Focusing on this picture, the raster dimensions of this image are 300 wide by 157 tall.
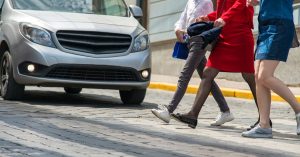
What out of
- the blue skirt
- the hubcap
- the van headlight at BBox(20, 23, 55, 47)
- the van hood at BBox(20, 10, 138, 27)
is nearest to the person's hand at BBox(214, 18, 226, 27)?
the blue skirt

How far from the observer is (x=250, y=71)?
325 inches

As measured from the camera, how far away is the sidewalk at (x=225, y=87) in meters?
14.9

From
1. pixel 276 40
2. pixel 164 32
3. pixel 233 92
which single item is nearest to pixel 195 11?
pixel 276 40

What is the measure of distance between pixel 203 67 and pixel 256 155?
108 inches

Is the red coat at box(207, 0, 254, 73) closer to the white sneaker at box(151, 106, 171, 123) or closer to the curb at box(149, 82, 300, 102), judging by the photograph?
the white sneaker at box(151, 106, 171, 123)

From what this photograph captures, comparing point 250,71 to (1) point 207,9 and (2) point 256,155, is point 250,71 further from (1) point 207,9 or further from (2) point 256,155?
(2) point 256,155

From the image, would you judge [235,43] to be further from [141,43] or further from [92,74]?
[141,43]

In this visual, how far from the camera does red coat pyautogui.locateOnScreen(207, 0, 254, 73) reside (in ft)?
26.5

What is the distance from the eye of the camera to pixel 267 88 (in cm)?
768

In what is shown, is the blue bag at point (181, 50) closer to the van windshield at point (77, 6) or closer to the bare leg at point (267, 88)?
the bare leg at point (267, 88)

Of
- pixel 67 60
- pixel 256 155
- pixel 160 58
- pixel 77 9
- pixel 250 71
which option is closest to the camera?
pixel 256 155

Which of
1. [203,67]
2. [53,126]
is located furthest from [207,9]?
[53,126]

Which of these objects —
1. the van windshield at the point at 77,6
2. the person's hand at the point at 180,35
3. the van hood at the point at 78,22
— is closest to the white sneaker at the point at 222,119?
the person's hand at the point at 180,35

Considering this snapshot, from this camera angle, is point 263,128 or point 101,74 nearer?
point 263,128
